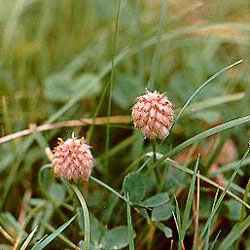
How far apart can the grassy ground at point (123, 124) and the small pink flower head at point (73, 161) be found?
35 millimetres

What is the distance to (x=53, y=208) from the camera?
117 cm

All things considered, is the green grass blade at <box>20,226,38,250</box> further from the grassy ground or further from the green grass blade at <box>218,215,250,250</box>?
the green grass blade at <box>218,215,250,250</box>

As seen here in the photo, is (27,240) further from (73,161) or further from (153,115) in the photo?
(153,115)

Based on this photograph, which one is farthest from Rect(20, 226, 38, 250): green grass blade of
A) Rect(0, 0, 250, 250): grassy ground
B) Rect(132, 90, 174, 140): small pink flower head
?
Rect(132, 90, 174, 140): small pink flower head

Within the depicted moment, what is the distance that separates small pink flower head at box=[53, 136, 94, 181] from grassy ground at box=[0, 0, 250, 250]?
35mm

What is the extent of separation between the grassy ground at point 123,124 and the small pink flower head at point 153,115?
0.17 feet

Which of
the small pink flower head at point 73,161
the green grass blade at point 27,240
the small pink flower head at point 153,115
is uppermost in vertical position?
the small pink flower head at point 153,115

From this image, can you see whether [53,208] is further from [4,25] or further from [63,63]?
[4,25]

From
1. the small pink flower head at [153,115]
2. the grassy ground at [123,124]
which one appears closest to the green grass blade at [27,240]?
the grassy ground at [123,124]

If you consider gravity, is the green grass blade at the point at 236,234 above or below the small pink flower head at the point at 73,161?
below

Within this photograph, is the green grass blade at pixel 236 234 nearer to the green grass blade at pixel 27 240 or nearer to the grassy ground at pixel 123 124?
the grassy ground at pixel 123 124

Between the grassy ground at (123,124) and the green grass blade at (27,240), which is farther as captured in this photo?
the grassy ground at (123,124)

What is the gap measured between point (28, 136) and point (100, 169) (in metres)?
0.18

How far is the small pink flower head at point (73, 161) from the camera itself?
0.99 metres
